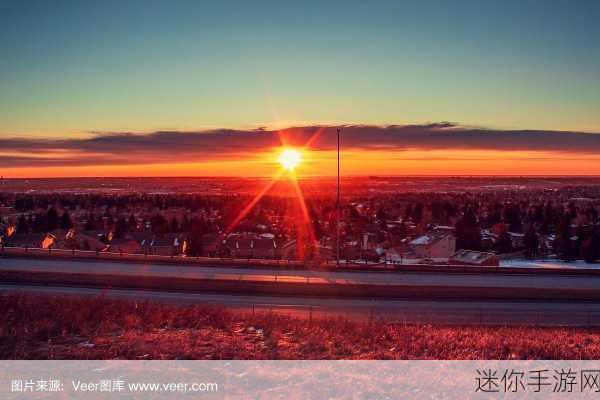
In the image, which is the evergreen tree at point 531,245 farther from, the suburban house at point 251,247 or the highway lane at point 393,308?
the highway lane at point 393,308

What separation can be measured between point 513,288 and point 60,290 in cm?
1565

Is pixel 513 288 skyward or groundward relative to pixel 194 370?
groundward

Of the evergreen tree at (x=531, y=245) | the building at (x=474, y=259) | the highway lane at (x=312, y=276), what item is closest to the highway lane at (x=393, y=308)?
the highway lane at (x=312, y=276)

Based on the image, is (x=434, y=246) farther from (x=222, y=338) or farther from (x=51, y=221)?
(x=51, y=221)

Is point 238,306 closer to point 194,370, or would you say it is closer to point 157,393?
point 194,370

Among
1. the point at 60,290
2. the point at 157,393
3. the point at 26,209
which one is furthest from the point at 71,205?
the point at 157,393

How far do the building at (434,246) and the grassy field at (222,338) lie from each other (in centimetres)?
2317

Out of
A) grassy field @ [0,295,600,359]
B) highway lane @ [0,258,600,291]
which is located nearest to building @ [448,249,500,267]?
highway lane @ [0,258,600,291]

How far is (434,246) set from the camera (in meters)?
35.2

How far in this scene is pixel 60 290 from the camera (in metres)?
17.7

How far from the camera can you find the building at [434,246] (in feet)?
114

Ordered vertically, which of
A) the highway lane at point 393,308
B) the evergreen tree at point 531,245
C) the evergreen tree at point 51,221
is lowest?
the evergreen tree at point 531,245

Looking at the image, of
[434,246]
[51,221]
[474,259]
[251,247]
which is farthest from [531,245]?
[51,221]

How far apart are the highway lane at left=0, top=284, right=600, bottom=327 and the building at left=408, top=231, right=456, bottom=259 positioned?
1758 cm
